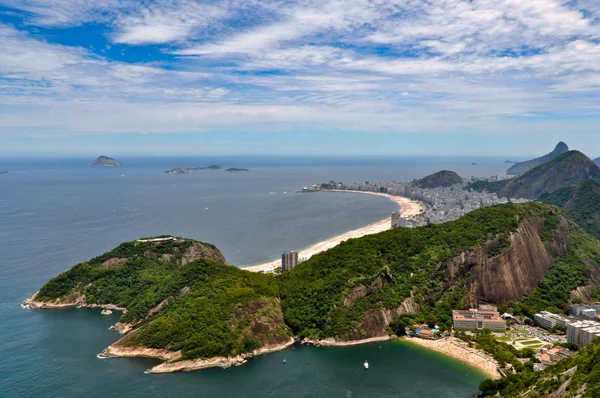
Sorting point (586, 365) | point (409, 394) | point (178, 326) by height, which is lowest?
point (409, 394)

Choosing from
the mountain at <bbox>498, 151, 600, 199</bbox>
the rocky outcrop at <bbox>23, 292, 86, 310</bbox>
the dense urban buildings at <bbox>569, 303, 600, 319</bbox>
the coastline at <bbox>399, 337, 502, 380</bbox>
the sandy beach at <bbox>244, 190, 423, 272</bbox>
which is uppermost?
the mountain at <bbox>498, 151, 600, 199</bbox>

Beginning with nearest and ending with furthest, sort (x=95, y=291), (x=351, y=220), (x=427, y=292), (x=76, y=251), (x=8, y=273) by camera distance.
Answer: (x=427, y=292)
(x=95, y=291)
(x=8, y=273)
(x=76, y=251)
(x=351, y=220)

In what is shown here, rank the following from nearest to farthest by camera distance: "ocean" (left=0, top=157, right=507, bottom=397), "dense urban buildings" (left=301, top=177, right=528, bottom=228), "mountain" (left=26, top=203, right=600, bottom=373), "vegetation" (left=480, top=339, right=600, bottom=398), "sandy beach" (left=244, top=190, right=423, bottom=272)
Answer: "vegetation" (left=480, top=339, right=600, bottom=398)
"ocean" (left=0, top=157, right=507, bottom=397)
"mountain" (left=26, top=203, right=600, bottom=373)
"sandy beach" (left=244, top=190, right=423, bottom=272)
"dense urban buildings" (left=301, top=177, right=528, bottom=228)

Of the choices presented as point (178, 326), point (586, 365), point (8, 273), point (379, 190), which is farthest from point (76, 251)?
point (379, 190)

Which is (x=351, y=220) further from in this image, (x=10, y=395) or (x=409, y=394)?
(x=10, y=395)

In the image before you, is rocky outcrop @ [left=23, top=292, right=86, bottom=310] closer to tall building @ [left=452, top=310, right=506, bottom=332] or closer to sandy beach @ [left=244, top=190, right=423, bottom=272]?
sandy beach @ [left=244, top=190, right=423, bottom=272]

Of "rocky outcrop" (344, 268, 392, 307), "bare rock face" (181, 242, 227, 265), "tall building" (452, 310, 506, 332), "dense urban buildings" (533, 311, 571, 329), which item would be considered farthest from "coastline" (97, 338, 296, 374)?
"dense urban buildings" (533, 311, 571, 329)
